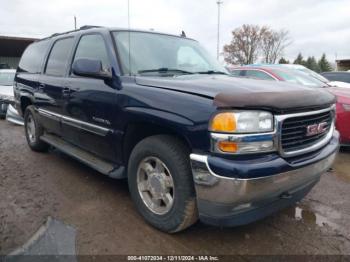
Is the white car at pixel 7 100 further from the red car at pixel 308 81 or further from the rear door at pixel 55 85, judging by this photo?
the red car at pixel 308 81

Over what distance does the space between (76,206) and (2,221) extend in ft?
2.26

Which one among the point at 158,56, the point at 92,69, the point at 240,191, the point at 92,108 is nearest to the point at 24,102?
the point at 92,108

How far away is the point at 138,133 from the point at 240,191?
1238 millimetres

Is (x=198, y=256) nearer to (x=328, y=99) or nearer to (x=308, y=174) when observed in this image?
(x=308, y=174)

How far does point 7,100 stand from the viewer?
9.06 m

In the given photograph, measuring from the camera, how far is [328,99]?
2822 millimetres

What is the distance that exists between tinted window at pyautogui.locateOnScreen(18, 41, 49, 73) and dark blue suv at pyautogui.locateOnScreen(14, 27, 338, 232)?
120cm

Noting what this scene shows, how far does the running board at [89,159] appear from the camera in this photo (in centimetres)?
328

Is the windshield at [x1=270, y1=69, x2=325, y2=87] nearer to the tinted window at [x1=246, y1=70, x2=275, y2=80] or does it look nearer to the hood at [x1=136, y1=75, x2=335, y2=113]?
the tinted window at [x1=246, y1=70, x2=275, y2=80]

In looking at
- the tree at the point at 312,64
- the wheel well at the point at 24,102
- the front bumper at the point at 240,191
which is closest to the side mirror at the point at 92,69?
the front bumper at the point at 240,191

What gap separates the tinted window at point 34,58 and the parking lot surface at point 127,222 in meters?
1.80

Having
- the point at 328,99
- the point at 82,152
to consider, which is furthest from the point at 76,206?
the point at 328,99

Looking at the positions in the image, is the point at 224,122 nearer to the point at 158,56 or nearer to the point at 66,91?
the point at 158,56

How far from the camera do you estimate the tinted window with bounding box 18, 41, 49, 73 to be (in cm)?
509
